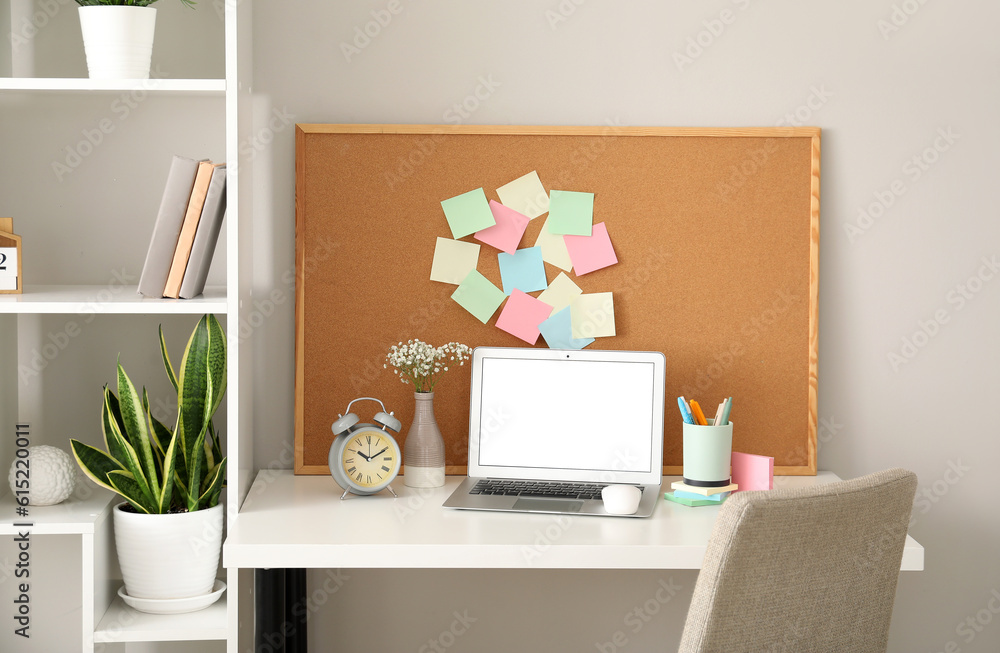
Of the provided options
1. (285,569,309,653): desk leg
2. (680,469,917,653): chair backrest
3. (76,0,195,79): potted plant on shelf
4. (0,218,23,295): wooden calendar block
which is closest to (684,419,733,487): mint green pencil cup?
(680,469,917,653): chair backrest

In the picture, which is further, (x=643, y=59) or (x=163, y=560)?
(x=643, y=59)

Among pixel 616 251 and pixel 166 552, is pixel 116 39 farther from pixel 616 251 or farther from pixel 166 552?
pixel 616 251

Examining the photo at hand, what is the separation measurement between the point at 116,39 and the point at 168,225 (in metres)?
0.36

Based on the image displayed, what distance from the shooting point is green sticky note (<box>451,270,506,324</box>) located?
6.20 feet

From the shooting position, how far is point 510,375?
5.86 feet

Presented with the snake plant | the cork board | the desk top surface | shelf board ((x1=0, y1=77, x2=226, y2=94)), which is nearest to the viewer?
the desk top surface

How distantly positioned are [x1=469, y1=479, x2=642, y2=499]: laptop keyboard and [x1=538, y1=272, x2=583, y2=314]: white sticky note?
40 cm

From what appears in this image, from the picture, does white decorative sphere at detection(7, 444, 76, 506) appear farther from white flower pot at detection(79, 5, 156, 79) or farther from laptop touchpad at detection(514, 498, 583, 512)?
laptop touchpad at detection(514, 498, 583, 512)

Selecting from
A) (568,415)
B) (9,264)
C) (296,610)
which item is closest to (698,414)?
(568,415)

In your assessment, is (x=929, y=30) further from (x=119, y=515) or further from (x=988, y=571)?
(x=119, y=515)

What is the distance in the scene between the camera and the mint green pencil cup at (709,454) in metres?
1.66

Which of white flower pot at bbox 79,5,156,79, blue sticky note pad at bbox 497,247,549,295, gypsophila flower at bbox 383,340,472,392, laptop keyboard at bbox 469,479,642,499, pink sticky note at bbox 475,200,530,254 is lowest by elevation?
laptop keyboard at bbox 469,479,642,499

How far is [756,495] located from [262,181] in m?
1.30

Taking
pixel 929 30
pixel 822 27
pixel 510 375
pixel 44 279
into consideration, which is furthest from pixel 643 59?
pixel 44 279
